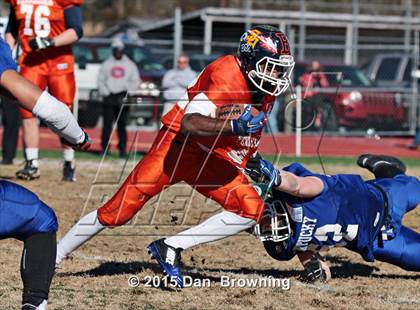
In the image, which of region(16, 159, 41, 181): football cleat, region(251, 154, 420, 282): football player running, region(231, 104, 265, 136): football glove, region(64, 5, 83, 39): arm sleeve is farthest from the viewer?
region(16, 159, 41, 181): football cleat

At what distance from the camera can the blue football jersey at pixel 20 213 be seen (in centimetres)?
418

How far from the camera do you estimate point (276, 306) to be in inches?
208

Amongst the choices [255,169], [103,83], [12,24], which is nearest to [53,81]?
[12,24]

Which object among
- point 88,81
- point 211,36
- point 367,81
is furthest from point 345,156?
A: point 211,36

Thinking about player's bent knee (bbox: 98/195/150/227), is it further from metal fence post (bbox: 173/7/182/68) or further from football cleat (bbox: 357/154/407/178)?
metal fence post (bbox: 173/7/182/68)

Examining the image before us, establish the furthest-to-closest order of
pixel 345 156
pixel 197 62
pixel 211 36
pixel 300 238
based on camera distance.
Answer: pixel 211 36 → pixel 197 62 → pixel 345 156 → pixel 300 238

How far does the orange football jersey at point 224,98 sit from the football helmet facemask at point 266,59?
0.07 m

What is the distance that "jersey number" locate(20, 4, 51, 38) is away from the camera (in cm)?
905

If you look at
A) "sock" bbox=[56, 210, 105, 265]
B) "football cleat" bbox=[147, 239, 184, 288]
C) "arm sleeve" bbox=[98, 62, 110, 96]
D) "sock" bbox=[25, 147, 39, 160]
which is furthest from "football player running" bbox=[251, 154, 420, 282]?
"arm sleeve" bbox=[98, 62, 110, 96]

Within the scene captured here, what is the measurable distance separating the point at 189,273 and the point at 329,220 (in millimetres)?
1038

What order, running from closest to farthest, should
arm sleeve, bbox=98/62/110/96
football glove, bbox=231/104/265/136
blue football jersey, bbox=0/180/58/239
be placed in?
blue football jersey, bbox=0/180/58/239 < football glove, bbox=231/104/265/136 < arm sleeve, bbox=98/62/110/96

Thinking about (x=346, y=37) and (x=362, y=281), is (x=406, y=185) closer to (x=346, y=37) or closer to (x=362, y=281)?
(x=362, y=281)

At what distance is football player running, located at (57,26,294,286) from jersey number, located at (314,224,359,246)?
1.35ft

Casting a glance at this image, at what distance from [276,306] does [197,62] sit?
12.0 meters
